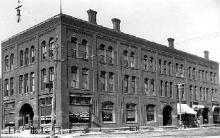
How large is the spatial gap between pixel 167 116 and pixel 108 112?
1447 centimetres

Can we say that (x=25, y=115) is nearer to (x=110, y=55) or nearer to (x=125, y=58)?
(x=110, y=55)

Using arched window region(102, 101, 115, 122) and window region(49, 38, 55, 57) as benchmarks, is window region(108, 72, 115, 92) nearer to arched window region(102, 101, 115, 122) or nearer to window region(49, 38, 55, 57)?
arched window region(102, 101, 115, 122)

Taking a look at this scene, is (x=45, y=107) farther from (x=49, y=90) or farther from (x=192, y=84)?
(x=192, y=84)

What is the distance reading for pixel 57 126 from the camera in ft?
106

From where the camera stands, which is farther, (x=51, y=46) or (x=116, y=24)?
(x=116, y=24)

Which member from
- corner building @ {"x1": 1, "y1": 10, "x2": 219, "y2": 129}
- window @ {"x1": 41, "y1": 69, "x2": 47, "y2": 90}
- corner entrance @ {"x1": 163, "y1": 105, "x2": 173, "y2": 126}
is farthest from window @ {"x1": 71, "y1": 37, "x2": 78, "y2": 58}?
corner entrance @ {"x1": 163, "y1": 105, "x2": 173, "y2": 126}

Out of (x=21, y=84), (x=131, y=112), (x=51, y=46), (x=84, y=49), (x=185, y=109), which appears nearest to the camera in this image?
(x=51, y=46)

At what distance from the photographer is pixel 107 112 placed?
126ft

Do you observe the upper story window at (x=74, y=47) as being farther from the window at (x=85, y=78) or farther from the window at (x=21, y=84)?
the window at (x=21, y=84)

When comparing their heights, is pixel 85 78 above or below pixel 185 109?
above

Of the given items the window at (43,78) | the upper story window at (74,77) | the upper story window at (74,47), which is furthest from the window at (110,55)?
the window at (43,78)

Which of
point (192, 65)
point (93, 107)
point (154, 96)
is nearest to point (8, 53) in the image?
point (93, 107)

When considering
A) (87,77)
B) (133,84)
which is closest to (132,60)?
(133,84)

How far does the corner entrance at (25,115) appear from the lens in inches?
1522
